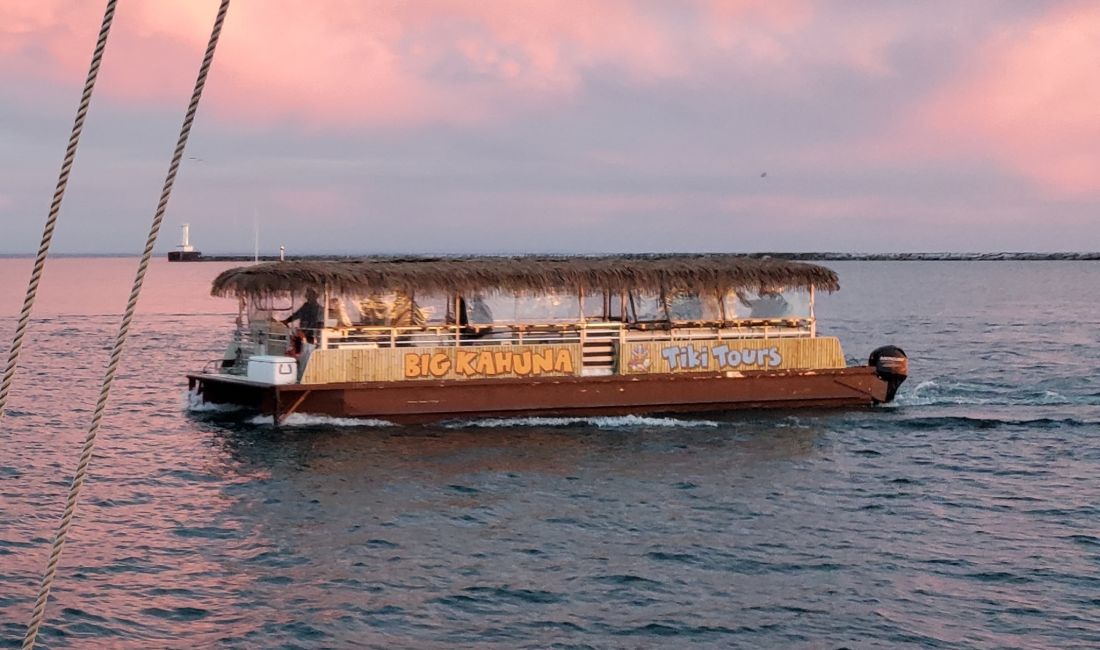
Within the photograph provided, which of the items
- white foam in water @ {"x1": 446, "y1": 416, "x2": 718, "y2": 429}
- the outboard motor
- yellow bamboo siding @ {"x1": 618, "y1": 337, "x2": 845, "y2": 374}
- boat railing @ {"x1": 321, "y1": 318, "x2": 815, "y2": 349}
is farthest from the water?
boat railing @ {"x1": 321, "y1": 318, "x2": 815, "y2": 349}

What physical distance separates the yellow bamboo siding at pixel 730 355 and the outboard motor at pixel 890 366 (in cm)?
98

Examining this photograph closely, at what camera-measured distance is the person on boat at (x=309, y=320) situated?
26.3m

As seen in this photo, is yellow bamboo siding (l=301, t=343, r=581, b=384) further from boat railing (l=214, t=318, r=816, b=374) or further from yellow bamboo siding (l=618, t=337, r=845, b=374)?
yellow bamboo siding (l=618, t=337, r=845, b=374)

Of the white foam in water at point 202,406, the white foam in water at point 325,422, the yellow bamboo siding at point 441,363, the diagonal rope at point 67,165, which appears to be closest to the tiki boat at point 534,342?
the yellow bamboo siding at point 441,363

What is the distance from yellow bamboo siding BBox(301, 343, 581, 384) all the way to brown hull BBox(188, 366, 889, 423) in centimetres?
33

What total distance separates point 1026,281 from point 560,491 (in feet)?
435

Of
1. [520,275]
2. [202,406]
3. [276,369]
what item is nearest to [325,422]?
[276,369]

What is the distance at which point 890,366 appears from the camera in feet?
95.4

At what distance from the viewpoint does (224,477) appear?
21.6 m

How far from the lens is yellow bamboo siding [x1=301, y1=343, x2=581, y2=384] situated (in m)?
25.6

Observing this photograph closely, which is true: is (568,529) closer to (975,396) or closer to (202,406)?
(202,406)

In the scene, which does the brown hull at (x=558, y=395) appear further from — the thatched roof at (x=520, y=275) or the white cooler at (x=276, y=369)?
the thatched roof at (x=520, y=275)

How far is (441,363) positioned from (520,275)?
8.47ft


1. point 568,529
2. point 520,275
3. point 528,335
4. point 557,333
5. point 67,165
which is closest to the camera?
point 67,165
